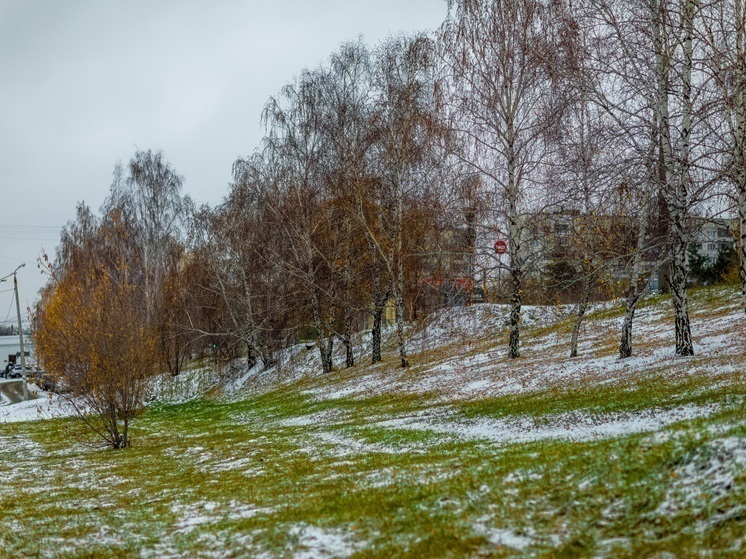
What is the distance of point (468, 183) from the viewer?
66.6 feet

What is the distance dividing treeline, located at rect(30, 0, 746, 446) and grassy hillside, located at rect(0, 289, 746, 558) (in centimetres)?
257

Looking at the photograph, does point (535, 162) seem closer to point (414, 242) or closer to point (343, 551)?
point (414, 242)

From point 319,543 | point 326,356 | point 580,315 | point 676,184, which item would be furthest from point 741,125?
point 326,356

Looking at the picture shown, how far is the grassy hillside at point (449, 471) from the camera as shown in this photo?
5.26 m

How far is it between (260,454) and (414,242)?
44.1 feet

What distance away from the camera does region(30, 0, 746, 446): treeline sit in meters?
13.1

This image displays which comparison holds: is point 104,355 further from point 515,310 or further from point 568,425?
point 515,310

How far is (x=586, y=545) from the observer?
191 inches

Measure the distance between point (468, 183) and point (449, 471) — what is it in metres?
13.8

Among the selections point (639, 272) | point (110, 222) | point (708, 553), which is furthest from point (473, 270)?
point (110, 222)

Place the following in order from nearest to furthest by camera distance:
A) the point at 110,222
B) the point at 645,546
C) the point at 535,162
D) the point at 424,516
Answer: the point at 645,546, the point at 424,516, the point at 535,162, the point at 110,222

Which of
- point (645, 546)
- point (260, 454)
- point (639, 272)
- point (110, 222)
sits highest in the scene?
point (110, 222)

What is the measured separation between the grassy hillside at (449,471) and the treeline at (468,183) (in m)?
2.57

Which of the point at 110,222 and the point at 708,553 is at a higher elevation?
the point at 110,222
